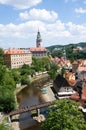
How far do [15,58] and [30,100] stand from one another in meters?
53.5

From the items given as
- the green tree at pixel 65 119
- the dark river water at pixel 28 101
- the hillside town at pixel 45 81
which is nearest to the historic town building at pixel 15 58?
the hillside town at pixel 45 81

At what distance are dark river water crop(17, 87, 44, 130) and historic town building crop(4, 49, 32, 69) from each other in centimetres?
3592

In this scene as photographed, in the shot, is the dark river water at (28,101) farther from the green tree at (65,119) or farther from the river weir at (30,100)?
the green tree at (65,119)

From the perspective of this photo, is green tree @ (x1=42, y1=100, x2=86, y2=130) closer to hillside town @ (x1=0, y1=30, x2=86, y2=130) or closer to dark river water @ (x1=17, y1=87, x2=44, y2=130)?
hillside town @ (x1=0, y1=30, x2=86, y2=130)

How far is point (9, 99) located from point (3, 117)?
4518 millimetres

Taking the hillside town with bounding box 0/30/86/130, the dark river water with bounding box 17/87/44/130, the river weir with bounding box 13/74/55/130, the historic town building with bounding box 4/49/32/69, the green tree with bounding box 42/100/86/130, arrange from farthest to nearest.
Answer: the historic town building with bounding box 4/49/32/69 → the hillside town with bounding box 0/30/86/130 → the river weir with bounding box 13/74/55/130 → the dark river water with bounding box 17/87/44/130 → the green tree with bounding box 42/100/86/130

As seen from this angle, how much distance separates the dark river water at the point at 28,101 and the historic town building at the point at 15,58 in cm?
3592

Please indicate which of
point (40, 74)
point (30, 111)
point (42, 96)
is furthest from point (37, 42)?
point (30, 111)

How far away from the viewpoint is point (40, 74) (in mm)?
103375

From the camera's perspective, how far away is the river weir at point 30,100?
139 feet

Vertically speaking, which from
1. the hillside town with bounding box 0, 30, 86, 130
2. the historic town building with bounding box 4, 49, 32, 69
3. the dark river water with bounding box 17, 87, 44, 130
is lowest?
the dark river water with bounding box 17, 87, 44, 130

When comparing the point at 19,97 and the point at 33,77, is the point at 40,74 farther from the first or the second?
the point at 19,97

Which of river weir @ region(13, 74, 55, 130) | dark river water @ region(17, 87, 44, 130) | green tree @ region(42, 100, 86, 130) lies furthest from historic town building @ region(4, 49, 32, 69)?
green tree @ region(42, 100, 86, 130)

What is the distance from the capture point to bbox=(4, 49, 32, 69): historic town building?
109250 mm
